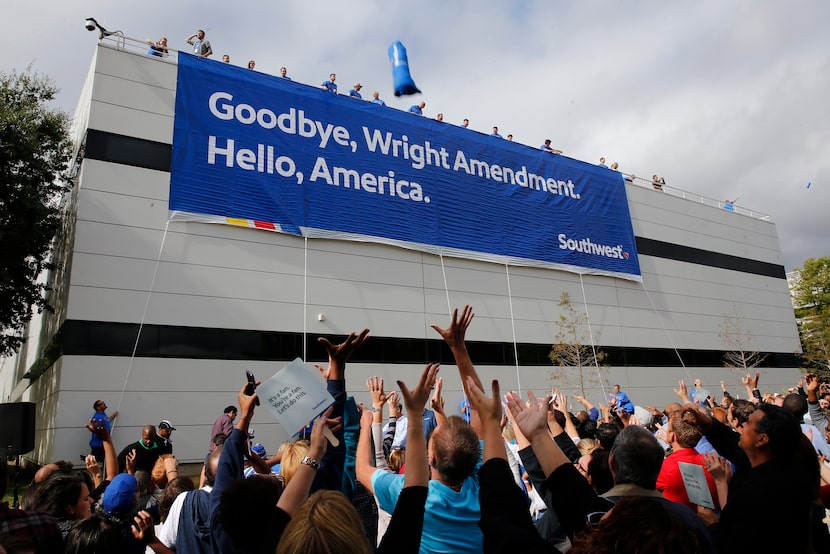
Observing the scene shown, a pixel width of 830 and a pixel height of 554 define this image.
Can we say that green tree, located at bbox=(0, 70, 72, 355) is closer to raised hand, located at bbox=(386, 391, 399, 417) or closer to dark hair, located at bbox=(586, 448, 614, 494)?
raised hand, located at bbox=(386, 391, 399, 417)

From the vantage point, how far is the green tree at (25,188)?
13422mm

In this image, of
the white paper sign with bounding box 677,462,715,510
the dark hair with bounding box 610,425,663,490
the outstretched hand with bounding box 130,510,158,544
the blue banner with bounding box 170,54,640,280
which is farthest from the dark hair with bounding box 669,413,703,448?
the blue banner with bounding box 170,54,640,280

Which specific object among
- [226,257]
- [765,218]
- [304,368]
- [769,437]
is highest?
[765,218]

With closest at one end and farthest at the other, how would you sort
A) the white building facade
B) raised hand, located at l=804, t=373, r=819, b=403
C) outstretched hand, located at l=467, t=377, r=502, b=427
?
outstretched hand, located at l=467, t=377, r=502, b=427, raised hand, located at l=804, t=373, r=819, b=403, the white building facade

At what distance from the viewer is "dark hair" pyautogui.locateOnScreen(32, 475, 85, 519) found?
3.06 metres

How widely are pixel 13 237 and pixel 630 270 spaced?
21.3m

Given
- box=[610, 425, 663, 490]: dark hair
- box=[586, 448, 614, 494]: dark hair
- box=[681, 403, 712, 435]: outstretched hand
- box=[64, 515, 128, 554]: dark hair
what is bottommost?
box=[64, 515, 128, 554]: dark hair

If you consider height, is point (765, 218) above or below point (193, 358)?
above

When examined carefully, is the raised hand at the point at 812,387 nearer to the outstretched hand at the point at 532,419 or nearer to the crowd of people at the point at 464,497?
the crowd of people at the point at 464,497

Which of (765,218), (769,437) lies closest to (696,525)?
(769,437)

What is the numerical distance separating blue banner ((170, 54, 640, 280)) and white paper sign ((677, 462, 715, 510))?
533 inches

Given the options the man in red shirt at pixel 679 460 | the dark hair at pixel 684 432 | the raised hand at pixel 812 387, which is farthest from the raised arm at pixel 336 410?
the raised hand at pixel 812 387

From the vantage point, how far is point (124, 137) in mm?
14070

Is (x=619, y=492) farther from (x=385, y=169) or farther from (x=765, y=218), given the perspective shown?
(x=765, y=218)
